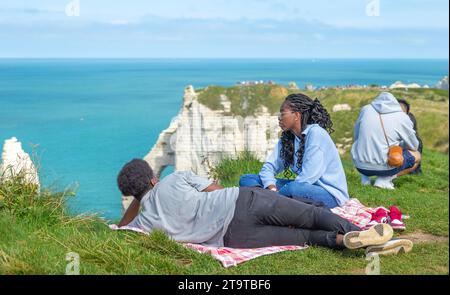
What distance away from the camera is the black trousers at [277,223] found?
637 centimetres

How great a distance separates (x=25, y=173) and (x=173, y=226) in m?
2.15

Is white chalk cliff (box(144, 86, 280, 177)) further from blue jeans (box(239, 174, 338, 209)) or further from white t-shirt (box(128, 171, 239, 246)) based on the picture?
white t-shirt (box(128, 171, 239, 246))

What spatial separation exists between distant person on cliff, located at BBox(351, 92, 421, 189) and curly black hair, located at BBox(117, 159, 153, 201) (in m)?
5.40

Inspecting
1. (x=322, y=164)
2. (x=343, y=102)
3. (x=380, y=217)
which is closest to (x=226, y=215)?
(x=322, y=164)

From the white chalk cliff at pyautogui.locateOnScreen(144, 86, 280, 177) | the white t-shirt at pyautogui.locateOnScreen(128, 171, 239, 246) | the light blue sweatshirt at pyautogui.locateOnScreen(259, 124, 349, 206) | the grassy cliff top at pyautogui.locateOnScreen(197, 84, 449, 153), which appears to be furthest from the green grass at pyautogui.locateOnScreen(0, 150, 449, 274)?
the grassy cliff top at pyautogui.locateOnScreen(197, 84, 449, 153)

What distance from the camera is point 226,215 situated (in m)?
6.46

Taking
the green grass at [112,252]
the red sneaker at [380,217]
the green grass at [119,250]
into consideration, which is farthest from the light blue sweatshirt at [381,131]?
the red sneaker at [380,217]

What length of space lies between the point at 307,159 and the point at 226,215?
1.54 meters

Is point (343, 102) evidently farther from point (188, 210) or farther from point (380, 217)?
point (188, 210)

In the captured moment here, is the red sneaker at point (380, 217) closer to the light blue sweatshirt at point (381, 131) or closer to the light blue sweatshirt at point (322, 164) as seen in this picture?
the light blue sweatshirt at point (322, 164)

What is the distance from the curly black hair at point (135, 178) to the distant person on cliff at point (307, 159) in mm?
1720
